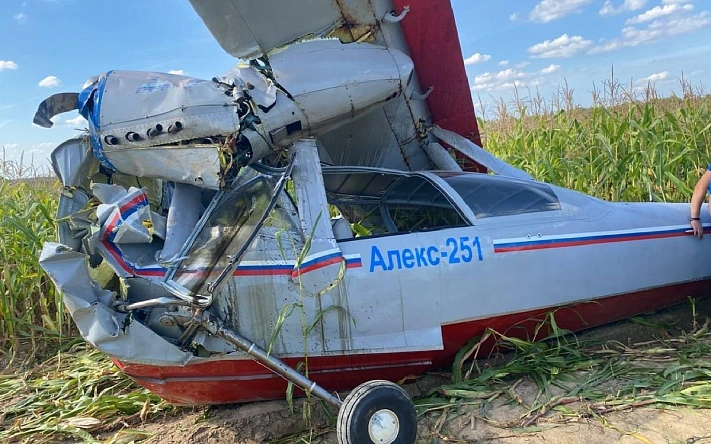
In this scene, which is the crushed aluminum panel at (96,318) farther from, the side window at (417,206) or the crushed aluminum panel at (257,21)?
the side window at (417,206)

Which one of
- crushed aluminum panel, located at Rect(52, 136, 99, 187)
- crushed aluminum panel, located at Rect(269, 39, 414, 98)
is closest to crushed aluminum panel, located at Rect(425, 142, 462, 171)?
crushed aluminum panel, located at Rect(269, 39, 414, 98)

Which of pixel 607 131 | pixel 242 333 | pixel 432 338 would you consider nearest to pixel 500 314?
pixel 432 338

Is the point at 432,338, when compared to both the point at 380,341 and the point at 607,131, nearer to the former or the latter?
the point at 380,341

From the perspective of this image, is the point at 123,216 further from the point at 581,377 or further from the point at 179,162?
the point at 581,377

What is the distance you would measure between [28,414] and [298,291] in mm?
2252

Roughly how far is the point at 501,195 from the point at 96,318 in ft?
8.84

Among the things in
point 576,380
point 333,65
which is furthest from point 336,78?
point 576,380

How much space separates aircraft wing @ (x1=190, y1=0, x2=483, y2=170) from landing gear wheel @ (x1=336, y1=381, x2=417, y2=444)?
7.66ft

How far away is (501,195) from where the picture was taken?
4023mm

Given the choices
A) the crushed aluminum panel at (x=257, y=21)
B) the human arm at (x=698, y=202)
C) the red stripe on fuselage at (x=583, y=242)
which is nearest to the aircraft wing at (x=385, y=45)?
the crushed aluminum panel at (x=257, y=21)

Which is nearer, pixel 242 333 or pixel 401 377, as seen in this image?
pixel 242 333

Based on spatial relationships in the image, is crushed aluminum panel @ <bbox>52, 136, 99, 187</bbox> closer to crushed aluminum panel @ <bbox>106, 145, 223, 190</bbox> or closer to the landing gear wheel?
crushed aluminum panel @ <bbox>106, 145, 223, 190</bbox>

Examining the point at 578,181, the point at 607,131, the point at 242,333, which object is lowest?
the point at 242,333

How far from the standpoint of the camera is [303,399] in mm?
3781
